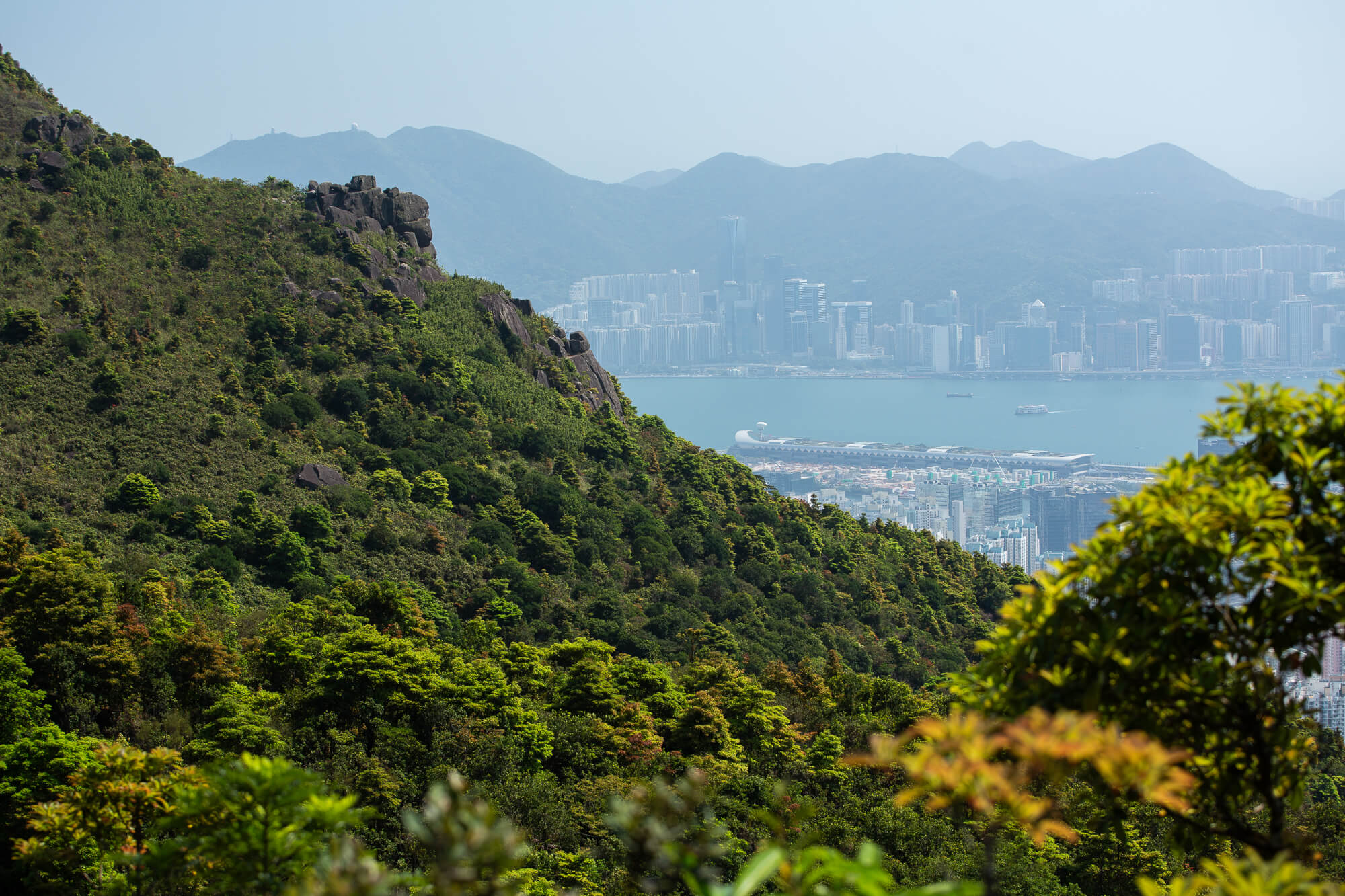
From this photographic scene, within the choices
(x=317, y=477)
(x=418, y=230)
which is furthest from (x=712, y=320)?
(x=317, y=477)

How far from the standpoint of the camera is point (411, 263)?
116 feet

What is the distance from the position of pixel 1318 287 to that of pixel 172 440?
539ft

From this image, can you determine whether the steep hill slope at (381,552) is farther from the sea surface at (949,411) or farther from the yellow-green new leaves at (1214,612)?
the sea surface at (949,411)

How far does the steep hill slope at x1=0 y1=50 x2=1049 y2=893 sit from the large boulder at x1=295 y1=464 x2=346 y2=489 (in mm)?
68

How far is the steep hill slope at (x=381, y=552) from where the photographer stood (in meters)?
12.1

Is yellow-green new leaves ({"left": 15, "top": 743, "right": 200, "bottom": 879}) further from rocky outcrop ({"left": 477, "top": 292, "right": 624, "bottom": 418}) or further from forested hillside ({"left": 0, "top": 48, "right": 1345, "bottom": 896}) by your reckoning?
rocky outcrop ({"left": 477, "top": 292, "right": 624, "bottom": 418})

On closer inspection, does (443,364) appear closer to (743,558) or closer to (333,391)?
(333,391)

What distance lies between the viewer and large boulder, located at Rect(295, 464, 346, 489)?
938 inches

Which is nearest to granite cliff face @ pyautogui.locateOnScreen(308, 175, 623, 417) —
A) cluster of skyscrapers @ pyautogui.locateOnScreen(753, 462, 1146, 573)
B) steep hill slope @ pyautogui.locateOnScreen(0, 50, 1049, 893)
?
steep hill slope @ pyautogui.locateOnScreen(0, 50, 1049, 893)

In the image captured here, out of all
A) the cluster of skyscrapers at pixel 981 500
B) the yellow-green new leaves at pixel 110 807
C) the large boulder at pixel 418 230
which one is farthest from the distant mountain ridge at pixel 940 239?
the yellow-green new leaves at pixel 110 807

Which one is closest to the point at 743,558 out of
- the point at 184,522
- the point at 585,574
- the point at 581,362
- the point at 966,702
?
the point at 585,574

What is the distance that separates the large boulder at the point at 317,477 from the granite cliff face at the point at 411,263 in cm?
987

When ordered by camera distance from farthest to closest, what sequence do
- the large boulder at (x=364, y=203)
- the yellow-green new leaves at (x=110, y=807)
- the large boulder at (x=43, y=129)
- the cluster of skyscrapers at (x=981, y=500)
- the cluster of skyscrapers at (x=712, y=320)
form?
1. the cluster of skyscrapers at (x=712, y=320)
2. the cluster of skyscrapers at (x=981, y=500)
3. the large boulder at (x=364, y=203)
4. the large boulder at (x=43, y=129)
5. the yellow-green new leaves at (x=110, y=807)

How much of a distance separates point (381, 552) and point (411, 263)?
15.7 metres
